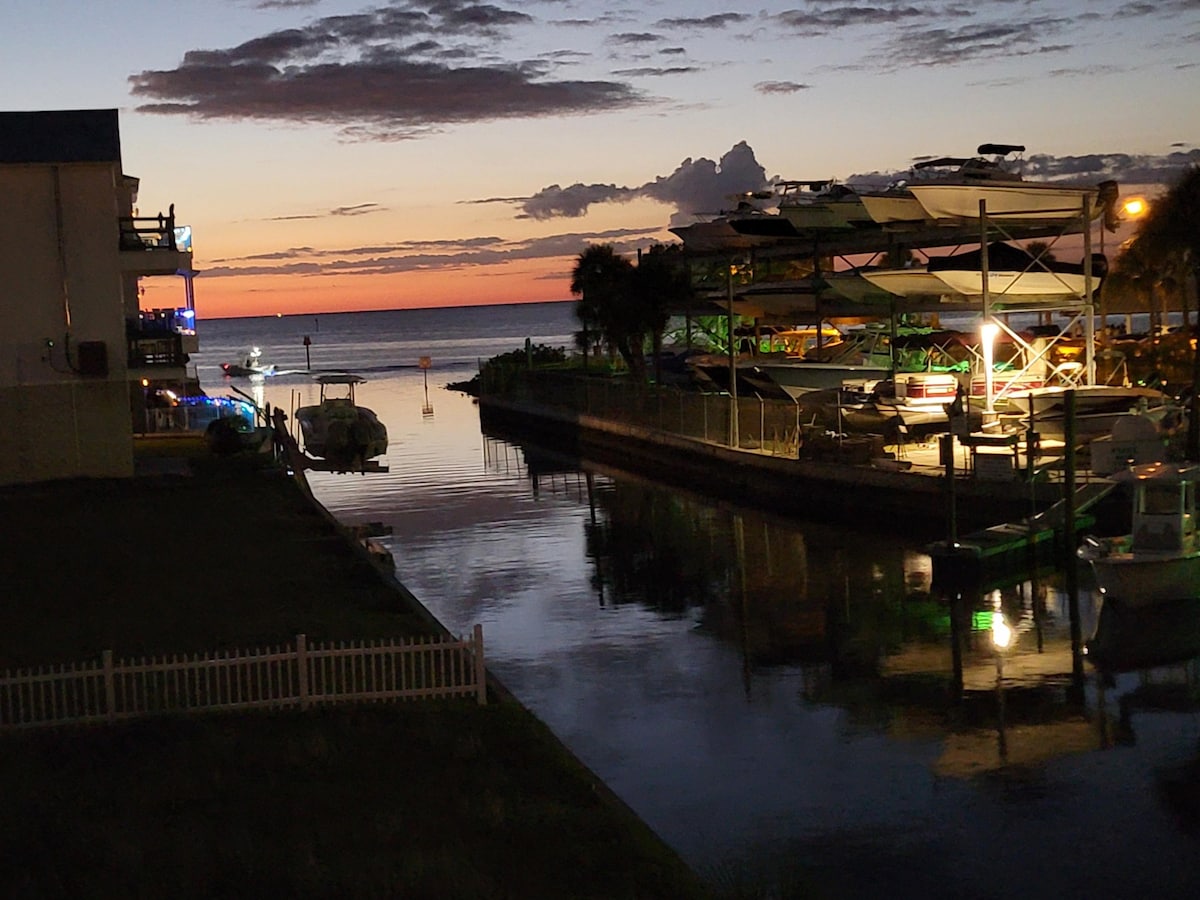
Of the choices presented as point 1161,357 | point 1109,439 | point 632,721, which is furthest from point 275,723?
point 1161,357

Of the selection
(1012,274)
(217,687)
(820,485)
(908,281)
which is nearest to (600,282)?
(908,281)

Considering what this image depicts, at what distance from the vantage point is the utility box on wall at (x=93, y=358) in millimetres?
34469

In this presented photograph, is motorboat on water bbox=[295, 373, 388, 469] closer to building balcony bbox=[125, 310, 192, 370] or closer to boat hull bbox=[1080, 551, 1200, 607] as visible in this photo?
building balcony bbox=[125, 310, 192, 370]

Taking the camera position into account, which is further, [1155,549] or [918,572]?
[918,572]

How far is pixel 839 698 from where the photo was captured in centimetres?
1866

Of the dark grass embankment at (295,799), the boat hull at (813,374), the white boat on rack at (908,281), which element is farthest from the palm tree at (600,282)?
the dark grass embankment at (295,799)

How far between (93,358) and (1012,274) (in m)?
28.9

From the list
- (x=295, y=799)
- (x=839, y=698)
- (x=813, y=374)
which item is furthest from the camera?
(x=813, y=374)

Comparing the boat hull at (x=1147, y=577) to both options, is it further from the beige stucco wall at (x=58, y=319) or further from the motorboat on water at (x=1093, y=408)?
the beige stucco wall at (x=58, y=319)

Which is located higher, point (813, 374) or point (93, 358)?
point (93, 358)

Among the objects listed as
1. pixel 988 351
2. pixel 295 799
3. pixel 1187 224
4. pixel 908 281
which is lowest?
pixel 295 799

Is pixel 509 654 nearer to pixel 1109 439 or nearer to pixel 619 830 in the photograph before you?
pixel 619 830

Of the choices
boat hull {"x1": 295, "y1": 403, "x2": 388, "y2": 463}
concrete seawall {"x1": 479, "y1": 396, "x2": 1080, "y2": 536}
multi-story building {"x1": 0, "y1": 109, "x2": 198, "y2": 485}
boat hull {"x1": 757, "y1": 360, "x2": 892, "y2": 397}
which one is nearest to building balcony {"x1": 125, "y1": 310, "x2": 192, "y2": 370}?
multi-story building {"x1": 0, "y1": 109, "x2": 198, "y2": 485}

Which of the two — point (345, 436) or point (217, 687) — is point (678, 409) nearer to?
point (345, 436)
